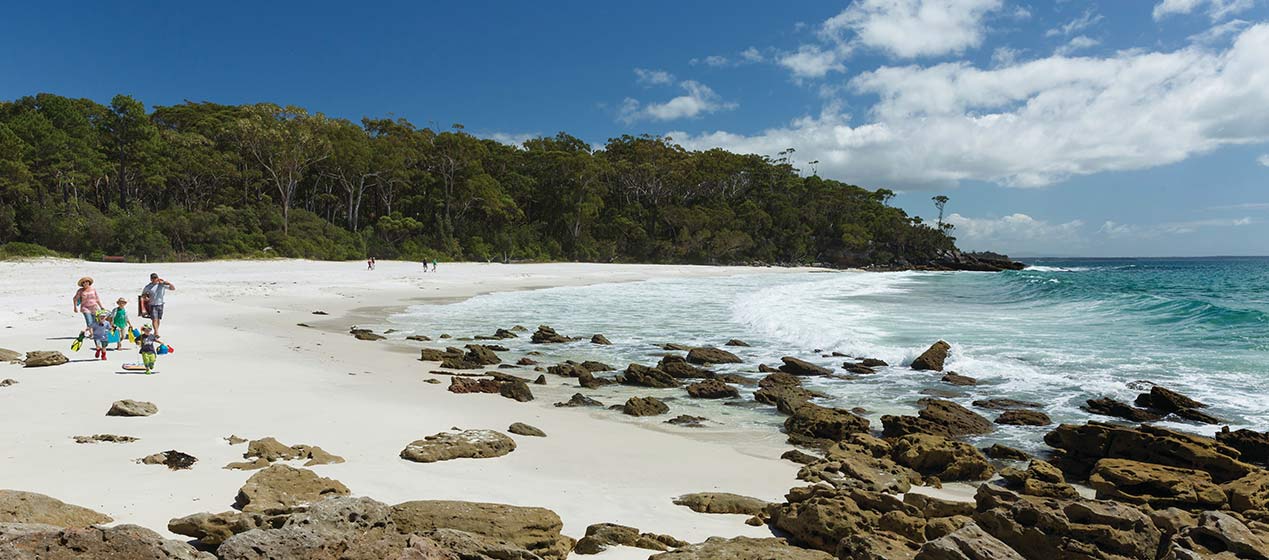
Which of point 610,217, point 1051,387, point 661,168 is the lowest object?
point 1051,387

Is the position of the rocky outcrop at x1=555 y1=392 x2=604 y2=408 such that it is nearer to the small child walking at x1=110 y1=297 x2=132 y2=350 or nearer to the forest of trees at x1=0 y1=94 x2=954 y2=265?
the small child walking at x1=110 y1=297 x2=132 y2=350

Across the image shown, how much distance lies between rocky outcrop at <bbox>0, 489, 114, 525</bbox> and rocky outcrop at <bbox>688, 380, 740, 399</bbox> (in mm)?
7550

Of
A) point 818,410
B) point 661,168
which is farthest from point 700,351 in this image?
point 661,168

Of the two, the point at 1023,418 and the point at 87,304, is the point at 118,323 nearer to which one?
the point at 87,304

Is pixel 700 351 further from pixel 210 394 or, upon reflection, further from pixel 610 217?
pixel 610 217

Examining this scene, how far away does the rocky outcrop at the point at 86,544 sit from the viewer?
9.62 feet

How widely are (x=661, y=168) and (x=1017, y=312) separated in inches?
2341

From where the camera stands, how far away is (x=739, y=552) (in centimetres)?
384

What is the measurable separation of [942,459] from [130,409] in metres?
8.58

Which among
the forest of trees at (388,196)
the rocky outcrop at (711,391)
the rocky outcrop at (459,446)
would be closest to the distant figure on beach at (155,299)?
the rocky outcrop at (459,446)

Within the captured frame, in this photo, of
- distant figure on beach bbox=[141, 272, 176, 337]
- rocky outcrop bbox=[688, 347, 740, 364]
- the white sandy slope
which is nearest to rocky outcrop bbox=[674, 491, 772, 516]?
the white sandy slope

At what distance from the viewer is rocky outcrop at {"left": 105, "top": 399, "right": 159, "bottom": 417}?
6.78 metres

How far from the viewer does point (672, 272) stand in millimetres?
55625

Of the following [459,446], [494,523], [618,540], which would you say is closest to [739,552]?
[618,540]
